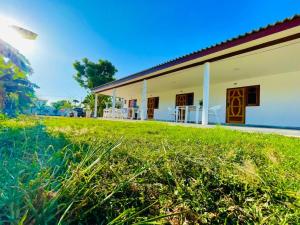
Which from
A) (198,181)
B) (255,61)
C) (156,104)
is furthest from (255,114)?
(198,181)

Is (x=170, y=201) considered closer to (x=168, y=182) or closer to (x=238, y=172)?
(x=168, y=182)

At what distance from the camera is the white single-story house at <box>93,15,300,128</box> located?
5.46 meters

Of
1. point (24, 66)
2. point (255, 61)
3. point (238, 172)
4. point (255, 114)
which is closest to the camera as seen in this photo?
point (238, 172)

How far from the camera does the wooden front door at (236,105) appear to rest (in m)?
10.1

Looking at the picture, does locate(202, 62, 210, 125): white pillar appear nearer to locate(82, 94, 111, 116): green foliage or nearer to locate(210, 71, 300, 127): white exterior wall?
locate(210, 71, 300, 127): white exterior wall

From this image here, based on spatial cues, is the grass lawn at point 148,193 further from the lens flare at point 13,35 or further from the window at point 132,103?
the window at point 132,103

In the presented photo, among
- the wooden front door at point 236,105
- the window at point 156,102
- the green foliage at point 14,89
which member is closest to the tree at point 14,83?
the green foliage at point 14,89

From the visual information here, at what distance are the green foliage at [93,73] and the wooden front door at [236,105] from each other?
747 inches

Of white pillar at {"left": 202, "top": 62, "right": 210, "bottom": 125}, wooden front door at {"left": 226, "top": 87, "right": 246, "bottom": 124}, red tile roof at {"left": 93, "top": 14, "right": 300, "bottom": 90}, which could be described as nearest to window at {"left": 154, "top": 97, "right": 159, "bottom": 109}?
wooden front door at {"left": 226, "top": 87, "right": 246, "bottom": 124}

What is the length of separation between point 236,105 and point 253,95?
3.18ft

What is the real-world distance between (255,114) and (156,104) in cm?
844

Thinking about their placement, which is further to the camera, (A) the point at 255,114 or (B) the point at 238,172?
(A) the point at 255,114

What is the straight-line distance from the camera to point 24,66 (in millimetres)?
1958

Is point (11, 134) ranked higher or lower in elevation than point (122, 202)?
higher
